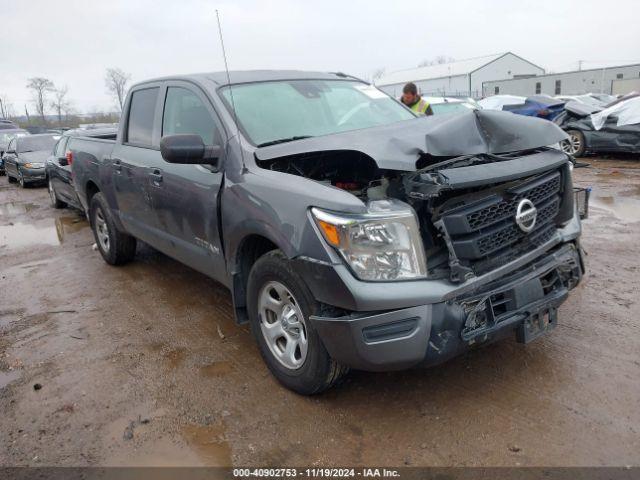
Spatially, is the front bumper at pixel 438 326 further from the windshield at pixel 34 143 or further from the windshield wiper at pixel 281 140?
the windshield at pixel 34 143

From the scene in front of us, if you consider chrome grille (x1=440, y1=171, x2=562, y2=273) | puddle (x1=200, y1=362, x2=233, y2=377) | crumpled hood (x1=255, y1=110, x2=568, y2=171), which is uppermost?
crumpled hood (x1=255, y1=110, x2=568, y2=171)

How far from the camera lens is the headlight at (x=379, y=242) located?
8.27ft

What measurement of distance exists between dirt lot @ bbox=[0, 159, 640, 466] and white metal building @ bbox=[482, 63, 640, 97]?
48.7 meters

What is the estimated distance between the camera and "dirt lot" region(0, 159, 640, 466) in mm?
2629

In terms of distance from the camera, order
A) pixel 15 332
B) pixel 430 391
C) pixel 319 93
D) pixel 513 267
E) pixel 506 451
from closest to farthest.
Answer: pixel 506 451 → pixel 513 267 → pixel 430 391 → pixel 319 93 → pixel 15 332

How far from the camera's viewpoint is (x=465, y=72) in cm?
6712

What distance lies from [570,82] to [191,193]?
54350 mm

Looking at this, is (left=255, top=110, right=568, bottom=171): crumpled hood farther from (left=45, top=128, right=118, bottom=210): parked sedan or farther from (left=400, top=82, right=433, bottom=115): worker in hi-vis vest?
(left=45, top=128, right=118, bottom=210): parked sedan

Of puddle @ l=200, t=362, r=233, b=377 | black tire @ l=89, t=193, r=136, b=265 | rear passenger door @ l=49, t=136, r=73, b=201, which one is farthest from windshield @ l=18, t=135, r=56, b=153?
puddle @ l=200, t=362, r=233, b=377

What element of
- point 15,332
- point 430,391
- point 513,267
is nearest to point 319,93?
point 513,267

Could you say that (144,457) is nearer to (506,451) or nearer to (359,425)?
(359,425)

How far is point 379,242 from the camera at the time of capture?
2.54m

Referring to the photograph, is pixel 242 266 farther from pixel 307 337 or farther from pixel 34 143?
pixel 34 143

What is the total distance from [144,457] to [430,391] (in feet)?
5.30
